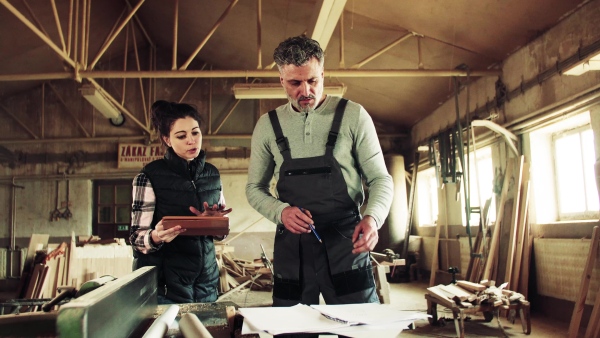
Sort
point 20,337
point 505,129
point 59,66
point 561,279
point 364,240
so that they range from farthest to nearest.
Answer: point 59,66 → point 505,129 → point 561,279 → point 364,240 → point 20,337

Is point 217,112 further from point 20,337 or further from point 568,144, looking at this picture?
point 20,337

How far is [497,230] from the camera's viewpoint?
6516 mm

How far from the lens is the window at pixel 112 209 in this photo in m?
12.1

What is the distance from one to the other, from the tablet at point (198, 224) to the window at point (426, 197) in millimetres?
8799

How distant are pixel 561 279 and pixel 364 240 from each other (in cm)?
507

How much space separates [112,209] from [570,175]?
10.2 m

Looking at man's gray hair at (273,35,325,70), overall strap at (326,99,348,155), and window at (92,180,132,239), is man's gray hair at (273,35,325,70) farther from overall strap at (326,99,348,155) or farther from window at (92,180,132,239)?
window at (92,180,132,239)

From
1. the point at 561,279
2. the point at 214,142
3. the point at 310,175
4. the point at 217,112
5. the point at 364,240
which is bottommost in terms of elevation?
the point at 561,279

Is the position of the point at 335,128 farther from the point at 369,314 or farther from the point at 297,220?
the point at 369,314

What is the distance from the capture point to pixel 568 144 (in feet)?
19.9

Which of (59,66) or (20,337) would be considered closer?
(20,337)

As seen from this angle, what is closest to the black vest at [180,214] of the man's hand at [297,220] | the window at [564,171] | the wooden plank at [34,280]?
the man's hand at [297,220]

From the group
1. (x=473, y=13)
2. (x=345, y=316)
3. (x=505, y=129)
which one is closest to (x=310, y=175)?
(x=345, y=316)

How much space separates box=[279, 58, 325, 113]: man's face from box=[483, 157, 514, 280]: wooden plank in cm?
530
